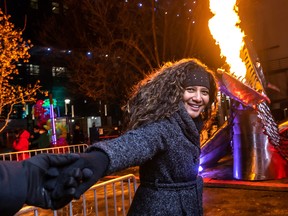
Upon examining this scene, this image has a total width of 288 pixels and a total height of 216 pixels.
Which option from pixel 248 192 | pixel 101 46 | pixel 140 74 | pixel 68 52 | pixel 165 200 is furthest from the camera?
pixel 68 52

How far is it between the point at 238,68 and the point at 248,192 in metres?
2.90

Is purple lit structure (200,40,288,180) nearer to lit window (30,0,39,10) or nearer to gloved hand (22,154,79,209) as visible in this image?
gloved hand (22,154,79,209)

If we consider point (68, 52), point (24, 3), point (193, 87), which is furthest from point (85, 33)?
point (24, 3)

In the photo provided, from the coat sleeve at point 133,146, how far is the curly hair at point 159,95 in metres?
0.14

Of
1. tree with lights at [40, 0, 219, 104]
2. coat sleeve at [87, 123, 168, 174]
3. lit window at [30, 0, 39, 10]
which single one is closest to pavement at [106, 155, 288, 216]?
coat sleeve at [87, 123, 168, 174]

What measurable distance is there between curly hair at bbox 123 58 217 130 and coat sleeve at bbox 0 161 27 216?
38.1 inches

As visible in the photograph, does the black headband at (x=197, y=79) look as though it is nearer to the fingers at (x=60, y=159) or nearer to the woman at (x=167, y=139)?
the woman at (x=167, y=139)

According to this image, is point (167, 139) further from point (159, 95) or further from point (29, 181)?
point (29, 181)

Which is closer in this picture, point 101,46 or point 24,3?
point 101,46

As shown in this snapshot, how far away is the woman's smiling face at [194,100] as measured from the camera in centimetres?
228

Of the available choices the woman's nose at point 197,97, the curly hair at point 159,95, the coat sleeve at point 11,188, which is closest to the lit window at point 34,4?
the curly hair at point 159,95

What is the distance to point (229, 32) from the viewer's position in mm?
8594

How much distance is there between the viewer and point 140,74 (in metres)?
20.0

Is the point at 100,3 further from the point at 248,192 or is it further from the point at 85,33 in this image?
the point at 248,192
